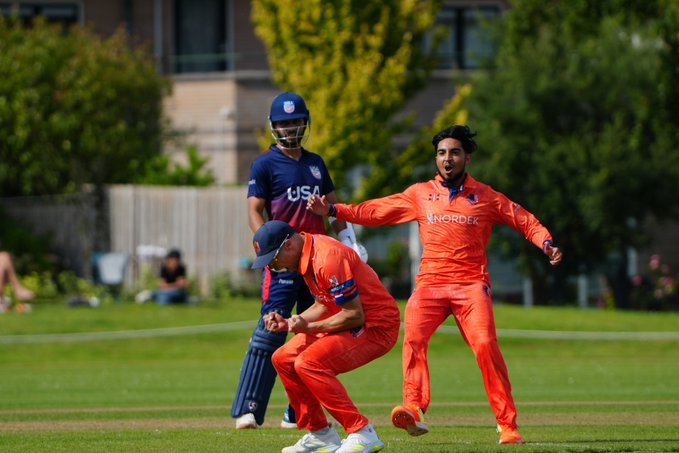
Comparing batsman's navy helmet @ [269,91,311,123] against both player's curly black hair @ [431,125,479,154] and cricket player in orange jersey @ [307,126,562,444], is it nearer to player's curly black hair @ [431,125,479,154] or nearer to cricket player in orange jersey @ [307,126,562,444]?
cricket player in orange jersey @ [307,126,562,444]

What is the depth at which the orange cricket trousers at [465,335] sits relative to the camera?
1067 centimetres

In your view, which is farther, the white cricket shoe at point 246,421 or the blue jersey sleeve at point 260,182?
the blue jersey sleeve at point 260,182

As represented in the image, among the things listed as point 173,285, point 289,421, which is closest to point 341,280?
point 289,421

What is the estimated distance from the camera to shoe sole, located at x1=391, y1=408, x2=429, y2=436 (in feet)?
33.0

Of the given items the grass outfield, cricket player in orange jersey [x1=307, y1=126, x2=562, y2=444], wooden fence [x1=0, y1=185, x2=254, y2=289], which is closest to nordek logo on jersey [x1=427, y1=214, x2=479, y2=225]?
cricket player in orange jersey [x1=307, y1=126, x2=562, y2=444]

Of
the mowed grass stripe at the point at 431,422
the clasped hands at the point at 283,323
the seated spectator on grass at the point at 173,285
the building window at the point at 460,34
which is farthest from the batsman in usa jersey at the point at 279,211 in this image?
the building window at the point at 460,34

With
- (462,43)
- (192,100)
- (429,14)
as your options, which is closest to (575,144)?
(429,14)

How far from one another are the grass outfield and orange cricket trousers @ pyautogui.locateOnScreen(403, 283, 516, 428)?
0.31 m

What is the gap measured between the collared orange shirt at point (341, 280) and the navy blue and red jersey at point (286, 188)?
6.72 ft

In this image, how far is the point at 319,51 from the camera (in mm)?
29906

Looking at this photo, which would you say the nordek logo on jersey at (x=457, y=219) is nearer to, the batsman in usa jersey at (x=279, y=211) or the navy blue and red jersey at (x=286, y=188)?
the batsman in usa jersey at (x=279, y=211)

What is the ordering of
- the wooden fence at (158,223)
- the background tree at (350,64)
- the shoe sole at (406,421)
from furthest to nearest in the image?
1. the wooden fence at (158,223)
2. the background tree at (350,64)
3. the shoe sole at (406,421)

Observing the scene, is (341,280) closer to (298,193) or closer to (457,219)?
(457,219)

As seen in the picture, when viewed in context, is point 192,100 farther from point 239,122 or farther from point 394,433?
point 394,433
